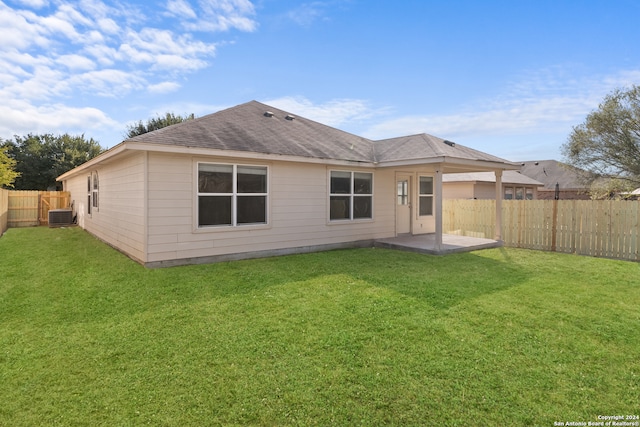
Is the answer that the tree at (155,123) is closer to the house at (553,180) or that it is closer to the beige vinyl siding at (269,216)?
the beige vinyl siding at (269,216)

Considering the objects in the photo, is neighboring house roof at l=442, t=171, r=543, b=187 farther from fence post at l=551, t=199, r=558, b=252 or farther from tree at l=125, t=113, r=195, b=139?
tree at l=125, t=113, r=195, b=139

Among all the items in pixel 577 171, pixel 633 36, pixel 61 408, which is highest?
pixel 633 36

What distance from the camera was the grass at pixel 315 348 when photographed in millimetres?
2566

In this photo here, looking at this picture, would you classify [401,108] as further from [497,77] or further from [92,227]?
[92,227]

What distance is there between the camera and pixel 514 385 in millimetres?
2859

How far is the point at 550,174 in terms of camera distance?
115 feet

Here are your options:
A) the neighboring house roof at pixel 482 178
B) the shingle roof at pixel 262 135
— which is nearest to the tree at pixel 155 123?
the neighboring house roof at pixel 482 178

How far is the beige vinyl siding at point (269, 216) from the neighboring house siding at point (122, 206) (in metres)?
0.35

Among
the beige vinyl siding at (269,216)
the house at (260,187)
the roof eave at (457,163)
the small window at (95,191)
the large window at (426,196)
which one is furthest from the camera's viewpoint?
the small window at (95,191)

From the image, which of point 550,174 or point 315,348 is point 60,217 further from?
point 550,174

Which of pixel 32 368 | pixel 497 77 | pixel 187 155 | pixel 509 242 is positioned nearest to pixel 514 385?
pixel 32 368

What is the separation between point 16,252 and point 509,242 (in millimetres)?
14415

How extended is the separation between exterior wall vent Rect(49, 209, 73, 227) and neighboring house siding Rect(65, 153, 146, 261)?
14.9ft

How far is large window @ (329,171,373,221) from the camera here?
10020 millimetres
